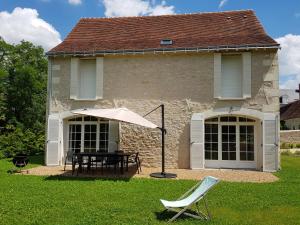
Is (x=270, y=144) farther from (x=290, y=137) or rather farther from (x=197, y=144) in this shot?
(x=290, y=137)

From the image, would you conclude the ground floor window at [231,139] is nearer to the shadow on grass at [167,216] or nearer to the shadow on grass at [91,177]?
the shadow on grass at [91,177]

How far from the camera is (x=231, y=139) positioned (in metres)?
14.3

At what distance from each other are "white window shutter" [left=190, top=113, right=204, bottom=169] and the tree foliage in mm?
14286

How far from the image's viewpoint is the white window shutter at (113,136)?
14672mm

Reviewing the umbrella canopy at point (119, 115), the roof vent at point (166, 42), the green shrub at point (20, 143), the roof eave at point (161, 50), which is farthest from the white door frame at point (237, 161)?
the green shrub at point (20, 143)

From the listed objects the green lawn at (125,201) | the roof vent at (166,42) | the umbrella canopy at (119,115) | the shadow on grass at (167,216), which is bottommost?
the shadow on grass at (167,216)

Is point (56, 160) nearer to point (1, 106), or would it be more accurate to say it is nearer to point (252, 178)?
point (252, 178)

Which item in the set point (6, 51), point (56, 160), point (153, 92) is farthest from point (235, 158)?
point (6, 51)

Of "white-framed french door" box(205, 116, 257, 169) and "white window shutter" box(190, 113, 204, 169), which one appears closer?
"white window shutter" box(190, 113, 204, 169)

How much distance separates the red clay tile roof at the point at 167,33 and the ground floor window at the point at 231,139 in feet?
10.6

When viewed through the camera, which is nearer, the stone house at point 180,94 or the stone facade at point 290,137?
the stone house at point 180,94

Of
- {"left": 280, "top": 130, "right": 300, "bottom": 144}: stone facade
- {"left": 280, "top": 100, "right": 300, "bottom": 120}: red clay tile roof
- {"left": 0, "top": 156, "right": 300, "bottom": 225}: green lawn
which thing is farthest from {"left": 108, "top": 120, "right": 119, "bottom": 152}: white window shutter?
{"left": 280, "top": 100, "right": 300, "bottom": 120}: red clay tile roof

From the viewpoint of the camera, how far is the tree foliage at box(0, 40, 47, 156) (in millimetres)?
26984

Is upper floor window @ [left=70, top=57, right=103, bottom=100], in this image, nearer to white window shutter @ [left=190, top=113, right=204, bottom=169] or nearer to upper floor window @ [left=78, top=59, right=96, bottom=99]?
upper floor window @ [left=78, top=59, right=96, bottom=99]
